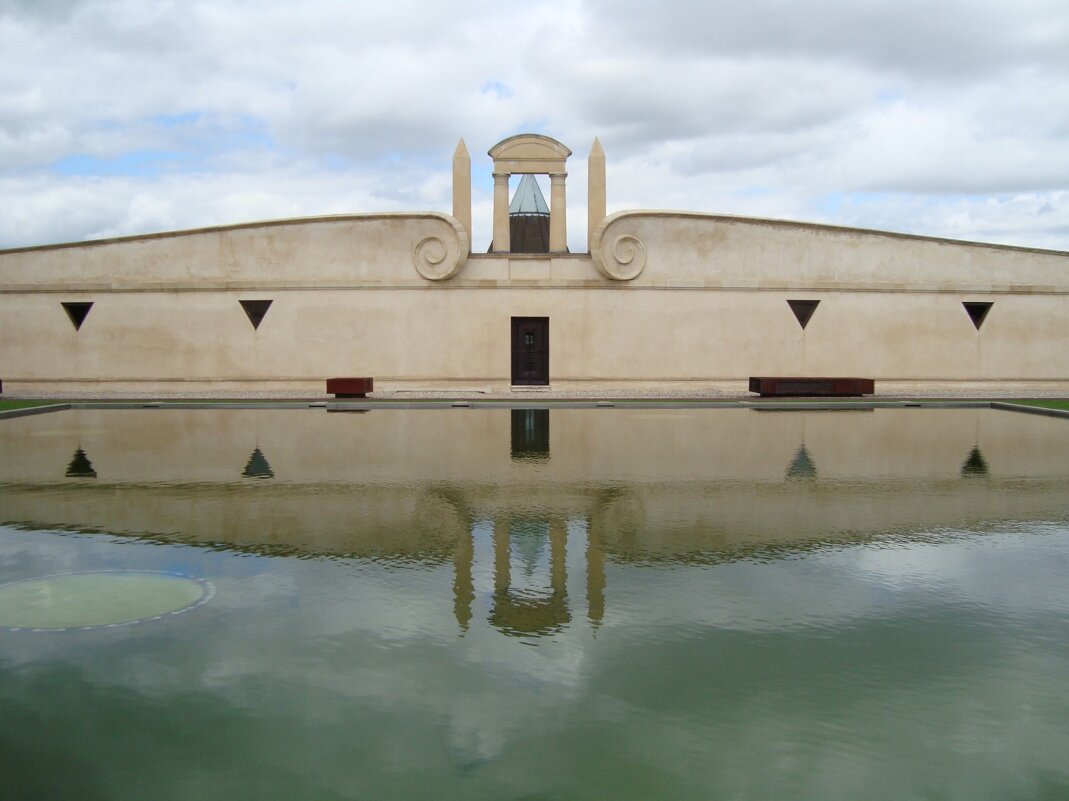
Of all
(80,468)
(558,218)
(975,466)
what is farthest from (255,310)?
(975,466)

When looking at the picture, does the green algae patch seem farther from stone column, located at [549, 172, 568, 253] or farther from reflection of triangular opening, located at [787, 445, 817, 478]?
stone column, located at [549, 172, 568, 253]

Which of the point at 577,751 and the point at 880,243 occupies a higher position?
the point at 880,243

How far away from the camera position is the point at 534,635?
6121mm

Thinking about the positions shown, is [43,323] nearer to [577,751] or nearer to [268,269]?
[268,269]

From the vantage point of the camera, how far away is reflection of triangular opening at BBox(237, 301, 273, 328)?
28.5 metres

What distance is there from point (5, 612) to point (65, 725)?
7.43 ft

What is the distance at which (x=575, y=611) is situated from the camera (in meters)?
6.61

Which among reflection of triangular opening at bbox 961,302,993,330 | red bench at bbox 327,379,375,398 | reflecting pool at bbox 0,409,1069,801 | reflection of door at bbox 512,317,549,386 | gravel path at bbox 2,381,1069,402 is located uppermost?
reflection of triangular opening at bbox 961,302,993,330

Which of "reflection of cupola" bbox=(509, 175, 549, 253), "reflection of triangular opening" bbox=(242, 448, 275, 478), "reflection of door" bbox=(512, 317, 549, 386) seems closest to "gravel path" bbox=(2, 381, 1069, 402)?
"reflection of door" bbox=(512, 317, 549, 386)

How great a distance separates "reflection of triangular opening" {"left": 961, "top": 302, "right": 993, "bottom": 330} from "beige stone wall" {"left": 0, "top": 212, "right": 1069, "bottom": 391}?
1.79ft

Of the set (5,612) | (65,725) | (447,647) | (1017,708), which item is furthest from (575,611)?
(5,612)

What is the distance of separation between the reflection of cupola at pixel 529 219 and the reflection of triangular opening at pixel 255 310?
15.8 metres

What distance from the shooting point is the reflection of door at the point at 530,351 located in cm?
2855

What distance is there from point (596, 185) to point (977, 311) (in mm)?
13287
